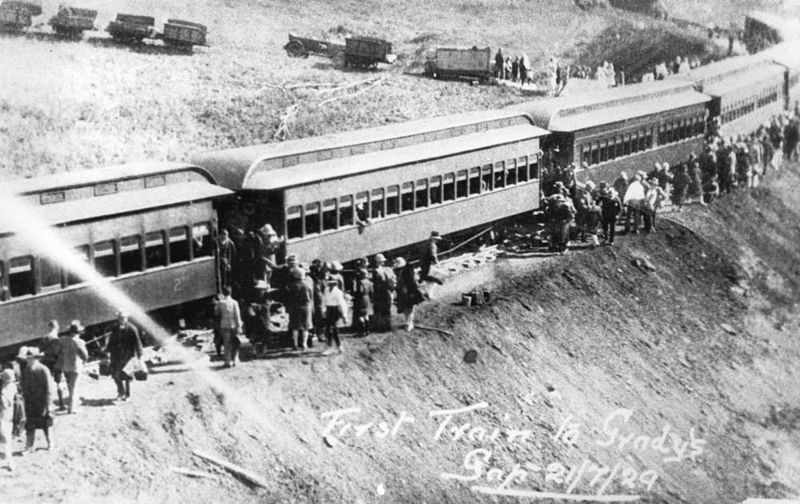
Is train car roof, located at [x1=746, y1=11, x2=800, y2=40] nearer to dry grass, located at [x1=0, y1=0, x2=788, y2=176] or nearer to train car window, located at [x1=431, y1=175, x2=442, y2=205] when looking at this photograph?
dry grass, located at [x1=0, y1=0, x2=788, y2=176]

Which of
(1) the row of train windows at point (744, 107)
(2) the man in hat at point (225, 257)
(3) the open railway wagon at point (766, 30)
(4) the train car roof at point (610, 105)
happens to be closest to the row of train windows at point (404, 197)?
(2) the man in hat at point (225, 257)

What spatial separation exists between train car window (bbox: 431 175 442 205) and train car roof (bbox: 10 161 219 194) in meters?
5.33

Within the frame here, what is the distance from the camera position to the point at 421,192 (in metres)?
18.0

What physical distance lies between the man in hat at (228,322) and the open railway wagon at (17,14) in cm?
923

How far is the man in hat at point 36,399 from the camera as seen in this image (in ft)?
32.9

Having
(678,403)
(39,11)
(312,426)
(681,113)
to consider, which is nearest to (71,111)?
(39,11)

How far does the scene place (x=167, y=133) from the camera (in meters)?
21.5

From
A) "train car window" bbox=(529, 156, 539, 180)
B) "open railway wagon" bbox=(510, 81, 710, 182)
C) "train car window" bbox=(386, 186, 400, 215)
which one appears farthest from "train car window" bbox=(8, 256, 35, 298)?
"open railway wagon" bbox=(510, 81, 710, 182)

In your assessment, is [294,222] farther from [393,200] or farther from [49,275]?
[49,275]

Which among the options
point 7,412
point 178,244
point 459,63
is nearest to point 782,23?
point 459,63

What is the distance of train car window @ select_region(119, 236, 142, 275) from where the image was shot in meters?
12.6

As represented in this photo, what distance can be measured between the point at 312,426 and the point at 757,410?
8.59 metres

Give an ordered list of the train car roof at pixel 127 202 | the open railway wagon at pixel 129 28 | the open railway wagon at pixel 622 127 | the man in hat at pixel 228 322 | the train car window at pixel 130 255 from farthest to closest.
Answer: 1. the open railway wagon at pixel 622 127
2. the open railway wagon at pixel 129 28
3. the train car window at pixel 130 255
4. the man in hat at pixel 228 322
5. the train car roof at pixel 127 202

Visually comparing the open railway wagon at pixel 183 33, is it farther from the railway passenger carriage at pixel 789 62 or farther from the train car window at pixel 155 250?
the railway passenger carriage at pixel 789 62
